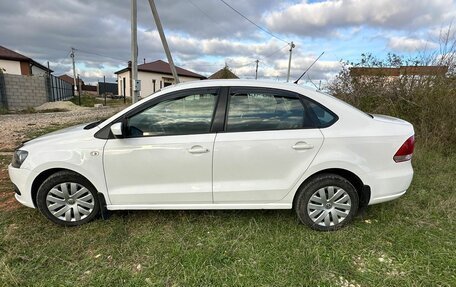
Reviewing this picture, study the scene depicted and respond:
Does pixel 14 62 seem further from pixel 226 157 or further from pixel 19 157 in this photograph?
pixel 226 157

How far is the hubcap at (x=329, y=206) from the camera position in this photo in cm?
311

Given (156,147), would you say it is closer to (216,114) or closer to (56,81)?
(216,114)

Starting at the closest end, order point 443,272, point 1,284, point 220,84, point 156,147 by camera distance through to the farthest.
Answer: point 1,284
point 443,272
point 156,147
point 220,84

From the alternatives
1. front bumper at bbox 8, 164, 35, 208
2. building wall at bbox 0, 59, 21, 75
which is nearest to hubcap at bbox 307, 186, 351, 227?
front bumper at bbox 8, 164, 35, 208

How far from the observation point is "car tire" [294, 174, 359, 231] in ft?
10.1

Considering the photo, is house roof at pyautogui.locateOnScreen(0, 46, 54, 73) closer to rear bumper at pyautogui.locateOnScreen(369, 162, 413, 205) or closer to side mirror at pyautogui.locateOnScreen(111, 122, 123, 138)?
side mirror at pyautogui.locateOnScreen(111, 122, 123, 138)

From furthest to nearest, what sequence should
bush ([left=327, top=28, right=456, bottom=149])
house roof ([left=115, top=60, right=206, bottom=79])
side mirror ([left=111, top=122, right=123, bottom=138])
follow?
1. house roof ([left=115, top=60, right=206, bottom=79])
2. bush ([left=327, top=28, right=456, bottom=149])
3. side mirror ([left=111, top=122, right=123, bottom=138])

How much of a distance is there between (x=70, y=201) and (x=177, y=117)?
1.46 m

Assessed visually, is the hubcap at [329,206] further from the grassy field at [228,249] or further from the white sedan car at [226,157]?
the grassy field at [228,249]

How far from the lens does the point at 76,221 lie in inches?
126

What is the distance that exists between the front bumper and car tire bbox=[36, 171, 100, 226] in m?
0.12

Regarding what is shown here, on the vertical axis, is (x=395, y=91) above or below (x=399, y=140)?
above

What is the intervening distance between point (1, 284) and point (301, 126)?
2.90 meters

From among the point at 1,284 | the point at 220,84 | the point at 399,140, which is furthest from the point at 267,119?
the point at 1,284
